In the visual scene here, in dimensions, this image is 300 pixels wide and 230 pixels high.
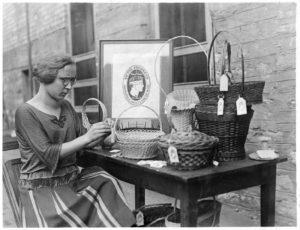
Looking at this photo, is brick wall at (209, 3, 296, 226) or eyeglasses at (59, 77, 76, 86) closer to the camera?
eyeglasses at (59, 77, 76, 86)

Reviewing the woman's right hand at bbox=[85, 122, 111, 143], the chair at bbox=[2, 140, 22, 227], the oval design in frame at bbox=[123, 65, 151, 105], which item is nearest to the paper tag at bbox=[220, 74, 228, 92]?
the woman's right hand at bbox=[85, 122, 111, 143]

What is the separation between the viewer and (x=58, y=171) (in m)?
2.38

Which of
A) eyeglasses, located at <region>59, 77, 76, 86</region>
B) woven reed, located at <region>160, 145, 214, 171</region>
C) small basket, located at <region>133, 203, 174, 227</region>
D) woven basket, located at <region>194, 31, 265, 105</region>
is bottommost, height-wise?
small basket, located at <region>133, 203, 174, 227</region>

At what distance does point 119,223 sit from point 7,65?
6.64 metres

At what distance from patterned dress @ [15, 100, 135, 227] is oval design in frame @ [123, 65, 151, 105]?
0.64 meters

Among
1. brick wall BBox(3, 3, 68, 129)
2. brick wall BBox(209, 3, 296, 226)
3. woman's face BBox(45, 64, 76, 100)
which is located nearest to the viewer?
woman's face BBox(45, 64, 76, 100)

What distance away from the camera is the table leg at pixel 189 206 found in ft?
6.19

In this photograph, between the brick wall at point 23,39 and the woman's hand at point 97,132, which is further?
the brick wall at point 23,39

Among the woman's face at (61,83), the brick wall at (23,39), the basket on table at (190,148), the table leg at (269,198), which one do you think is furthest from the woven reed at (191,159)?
the brick wall at (23,39)

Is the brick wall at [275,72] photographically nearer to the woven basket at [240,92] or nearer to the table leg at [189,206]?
the woven basket at [240,92]

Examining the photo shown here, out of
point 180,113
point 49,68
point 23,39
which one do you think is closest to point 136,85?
point 180,113

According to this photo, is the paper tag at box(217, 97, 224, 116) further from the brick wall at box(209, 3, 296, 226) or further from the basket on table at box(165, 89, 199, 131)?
the brick wall at box(209, 3, 296, 226)

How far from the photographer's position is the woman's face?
2338 mm

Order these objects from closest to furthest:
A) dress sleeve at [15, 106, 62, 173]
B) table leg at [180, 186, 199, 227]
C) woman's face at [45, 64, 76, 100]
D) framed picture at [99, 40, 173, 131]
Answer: table leg at [180, 186, 199, 227]
dress sleeve at [15, 106, 62, 173]
woman's face at [45, 64, 76, 100]
framed picture at [99, 40, 173, 131]
